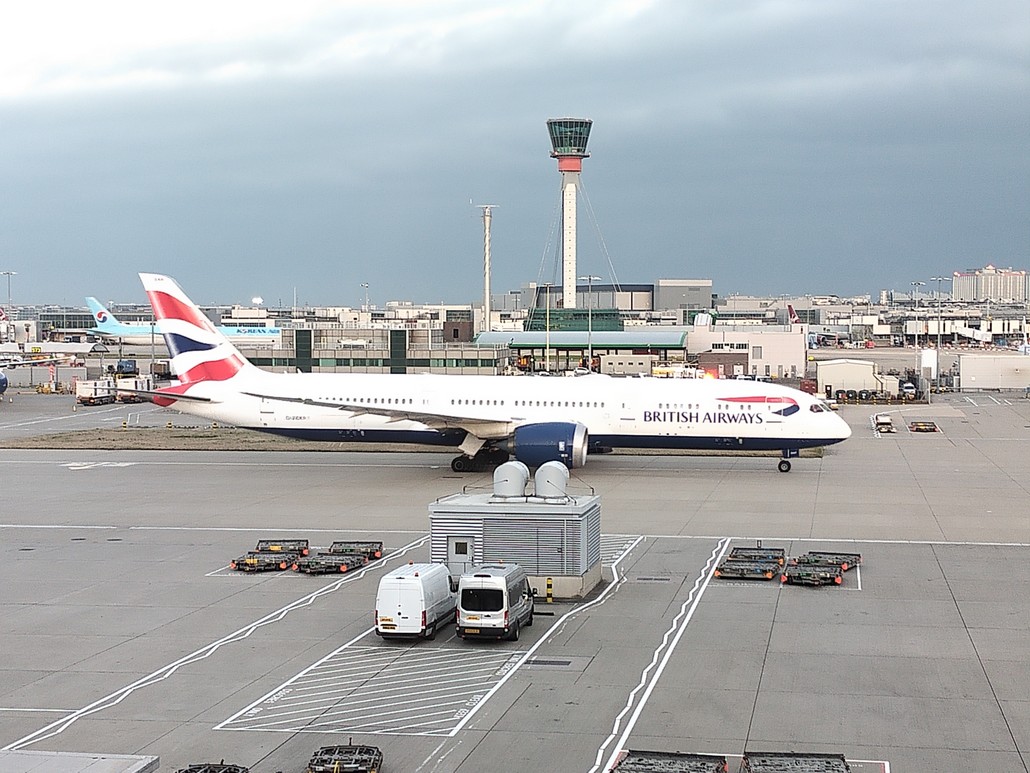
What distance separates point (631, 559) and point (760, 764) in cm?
1858

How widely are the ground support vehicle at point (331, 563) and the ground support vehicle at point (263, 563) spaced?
302 mm

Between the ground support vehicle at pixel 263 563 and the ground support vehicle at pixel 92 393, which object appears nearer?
the ground support vehicle at pixel 263 563

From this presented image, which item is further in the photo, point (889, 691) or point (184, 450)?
point (184, 450)

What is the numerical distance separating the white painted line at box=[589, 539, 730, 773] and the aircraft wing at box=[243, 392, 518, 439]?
1925 centimetres

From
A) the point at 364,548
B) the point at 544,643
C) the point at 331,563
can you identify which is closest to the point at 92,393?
the point at 364,548

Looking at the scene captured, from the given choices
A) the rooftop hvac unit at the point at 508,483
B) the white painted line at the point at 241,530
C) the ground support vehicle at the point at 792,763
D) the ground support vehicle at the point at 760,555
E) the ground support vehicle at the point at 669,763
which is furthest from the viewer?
the white painted line at the point at 241,530

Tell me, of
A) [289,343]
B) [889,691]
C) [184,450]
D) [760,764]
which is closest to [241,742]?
[760,764]

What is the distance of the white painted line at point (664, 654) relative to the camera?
66.7 feet

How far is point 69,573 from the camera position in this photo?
3544 cm

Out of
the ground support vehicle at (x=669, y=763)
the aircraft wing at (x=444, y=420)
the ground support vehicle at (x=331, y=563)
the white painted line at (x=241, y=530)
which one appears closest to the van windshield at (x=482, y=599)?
the ground support vehicle at (x=669, y=763)

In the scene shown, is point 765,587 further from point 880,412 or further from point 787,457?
point 880,412

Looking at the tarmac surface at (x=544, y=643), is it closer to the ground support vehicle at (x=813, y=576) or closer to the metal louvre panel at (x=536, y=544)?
the ground support vehicle at (x=813, y=576)

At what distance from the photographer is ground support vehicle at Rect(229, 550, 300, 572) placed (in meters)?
35.7

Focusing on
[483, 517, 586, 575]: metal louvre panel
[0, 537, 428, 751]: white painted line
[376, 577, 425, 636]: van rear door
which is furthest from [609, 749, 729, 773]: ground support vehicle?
[483, 517, 586, 575]: metal louvre panel
